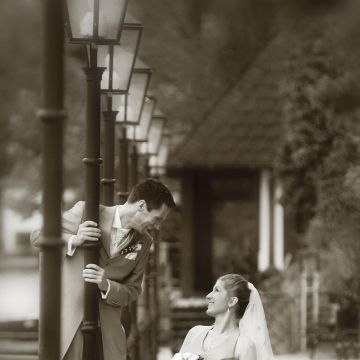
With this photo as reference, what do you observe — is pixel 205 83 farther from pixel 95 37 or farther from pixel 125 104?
pixel 95 37

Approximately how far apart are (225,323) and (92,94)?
1.71 metres

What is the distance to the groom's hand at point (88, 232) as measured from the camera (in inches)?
255

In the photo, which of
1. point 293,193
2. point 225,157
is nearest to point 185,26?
point 225,157

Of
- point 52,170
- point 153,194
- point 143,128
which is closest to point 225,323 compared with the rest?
point 153,194

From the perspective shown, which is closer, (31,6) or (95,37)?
(95,37)

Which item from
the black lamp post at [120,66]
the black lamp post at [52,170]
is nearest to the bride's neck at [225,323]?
the black lamp post at [120,66]

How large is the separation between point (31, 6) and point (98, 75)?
33.0 meters

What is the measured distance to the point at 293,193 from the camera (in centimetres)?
2438

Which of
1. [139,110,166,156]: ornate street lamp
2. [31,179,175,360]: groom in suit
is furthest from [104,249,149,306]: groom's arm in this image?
[139,110,166,156]: ornate street lamp

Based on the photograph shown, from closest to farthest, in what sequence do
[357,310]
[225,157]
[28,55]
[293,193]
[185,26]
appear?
[357,310] < [293,193] < [225,157] < [185,26] < [28,55]

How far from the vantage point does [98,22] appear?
668cm

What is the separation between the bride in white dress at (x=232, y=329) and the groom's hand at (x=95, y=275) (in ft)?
3.27

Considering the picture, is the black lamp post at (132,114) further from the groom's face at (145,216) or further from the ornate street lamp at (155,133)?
the ornate street lamp at (155,133)

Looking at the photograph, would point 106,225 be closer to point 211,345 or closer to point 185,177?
point 211,345
